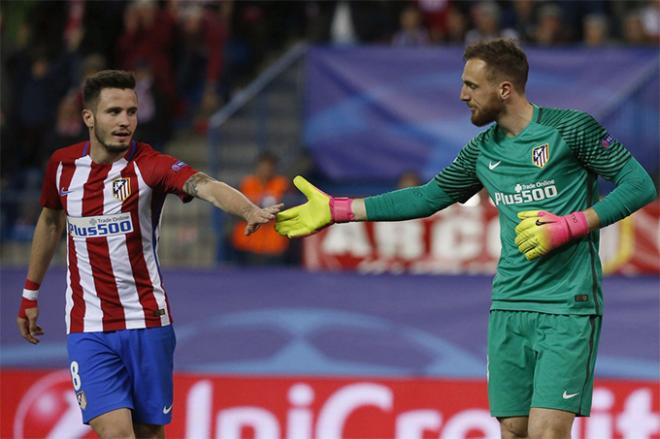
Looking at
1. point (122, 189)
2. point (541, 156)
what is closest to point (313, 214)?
point (122, 189)

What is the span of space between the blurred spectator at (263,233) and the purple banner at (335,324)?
190 cm

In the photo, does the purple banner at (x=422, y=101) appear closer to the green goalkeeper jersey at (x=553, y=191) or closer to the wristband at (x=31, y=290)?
the wristband at (x=31, y=290)

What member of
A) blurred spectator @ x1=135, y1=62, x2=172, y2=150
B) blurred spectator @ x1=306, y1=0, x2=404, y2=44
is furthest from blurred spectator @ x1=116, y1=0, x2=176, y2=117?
blurred spectator @ x1=306, y1=0, x2=404, y2=44

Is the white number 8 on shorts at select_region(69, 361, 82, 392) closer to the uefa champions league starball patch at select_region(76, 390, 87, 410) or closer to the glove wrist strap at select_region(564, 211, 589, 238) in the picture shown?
the uefa champions league starball patch at select_region(76, 390, 87, 410)

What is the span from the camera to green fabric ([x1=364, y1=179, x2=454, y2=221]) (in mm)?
6492

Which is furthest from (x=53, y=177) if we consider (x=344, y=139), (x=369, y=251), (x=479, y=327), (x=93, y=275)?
(x=344, y=139)

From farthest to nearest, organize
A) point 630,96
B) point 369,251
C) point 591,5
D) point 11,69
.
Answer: point 11,69, point 591,5, point 630,96, point 369,251

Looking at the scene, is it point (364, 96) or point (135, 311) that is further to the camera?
point (364, 96)

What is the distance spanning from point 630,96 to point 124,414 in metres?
8.43

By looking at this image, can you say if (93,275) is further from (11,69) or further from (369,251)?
(11,69)

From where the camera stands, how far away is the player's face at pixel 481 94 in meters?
6.10

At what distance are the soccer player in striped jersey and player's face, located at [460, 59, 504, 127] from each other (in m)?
1.53

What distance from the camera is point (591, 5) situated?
585 inches

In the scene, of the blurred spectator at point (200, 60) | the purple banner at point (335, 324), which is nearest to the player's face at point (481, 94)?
the purple banner at point (335, 324)
